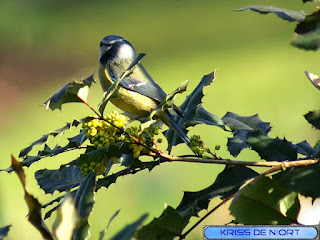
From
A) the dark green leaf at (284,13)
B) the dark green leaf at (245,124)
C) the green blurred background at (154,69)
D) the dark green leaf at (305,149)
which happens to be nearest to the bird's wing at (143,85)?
the dark green leaf at (245,124)

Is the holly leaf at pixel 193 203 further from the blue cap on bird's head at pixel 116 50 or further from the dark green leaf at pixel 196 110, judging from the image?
the blue cap on bird's head at pixel 116 50

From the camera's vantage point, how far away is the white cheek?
5.90 feet

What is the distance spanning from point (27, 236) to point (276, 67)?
2.86 metres

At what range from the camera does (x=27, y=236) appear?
2.61 metres

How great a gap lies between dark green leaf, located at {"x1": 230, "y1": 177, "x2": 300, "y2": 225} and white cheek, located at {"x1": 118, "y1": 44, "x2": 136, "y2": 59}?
1017 millimetres

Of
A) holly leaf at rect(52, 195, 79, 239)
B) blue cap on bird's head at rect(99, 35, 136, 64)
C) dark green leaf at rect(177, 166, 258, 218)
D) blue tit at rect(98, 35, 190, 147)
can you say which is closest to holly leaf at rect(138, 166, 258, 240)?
dark green leaf at rect(177, 166, 258, 218)

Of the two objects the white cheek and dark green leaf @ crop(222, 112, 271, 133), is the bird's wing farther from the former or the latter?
dark green leaf @ crop(222, 112, 271, 133)

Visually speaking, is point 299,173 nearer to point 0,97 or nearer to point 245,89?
point 245,89

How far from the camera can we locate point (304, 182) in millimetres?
815

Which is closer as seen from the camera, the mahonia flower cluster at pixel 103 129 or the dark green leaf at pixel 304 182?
the dark green leaf at pixel 304 182

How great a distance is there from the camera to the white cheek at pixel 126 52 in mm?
1798

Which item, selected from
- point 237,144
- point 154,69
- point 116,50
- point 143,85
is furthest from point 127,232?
point 154,69

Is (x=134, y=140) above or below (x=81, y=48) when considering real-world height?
above

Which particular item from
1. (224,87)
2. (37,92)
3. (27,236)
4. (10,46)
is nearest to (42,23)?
(10,46)
